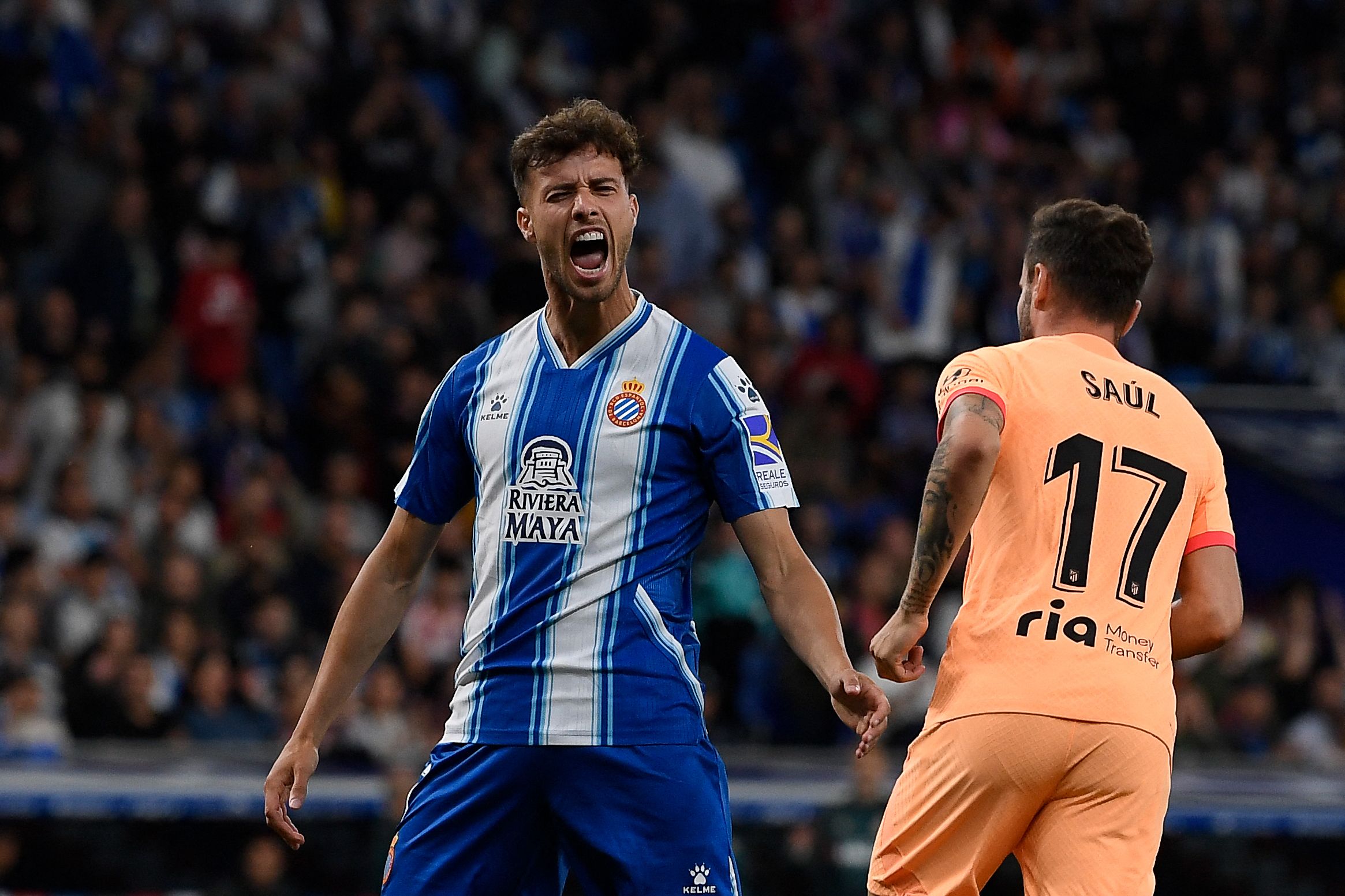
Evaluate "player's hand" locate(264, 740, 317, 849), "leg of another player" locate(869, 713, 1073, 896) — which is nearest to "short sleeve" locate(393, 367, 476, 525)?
"player's hand" locate(264, 740, 317, 849)

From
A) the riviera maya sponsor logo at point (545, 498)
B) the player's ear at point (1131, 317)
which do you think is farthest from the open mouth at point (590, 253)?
the player's ear at point (1131, 317)

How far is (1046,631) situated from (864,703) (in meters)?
0.52

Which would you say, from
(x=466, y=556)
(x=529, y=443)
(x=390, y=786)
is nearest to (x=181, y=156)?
(x=466, y=556)

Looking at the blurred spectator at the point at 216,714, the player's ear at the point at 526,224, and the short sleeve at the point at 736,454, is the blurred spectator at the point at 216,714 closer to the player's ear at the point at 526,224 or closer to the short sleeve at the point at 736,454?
the player's ear at the point at 526,224

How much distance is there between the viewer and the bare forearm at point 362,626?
518 centimetres

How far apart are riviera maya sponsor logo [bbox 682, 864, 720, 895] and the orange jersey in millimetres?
732

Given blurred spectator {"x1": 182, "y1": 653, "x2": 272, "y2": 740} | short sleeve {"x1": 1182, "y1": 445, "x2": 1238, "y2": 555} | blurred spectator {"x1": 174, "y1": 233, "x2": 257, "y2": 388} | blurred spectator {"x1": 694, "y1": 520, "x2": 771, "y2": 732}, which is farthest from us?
blurred spectator {"x1": 174, "y1": 233, "x2": 257, "y2": 388}

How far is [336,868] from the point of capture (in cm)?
1061

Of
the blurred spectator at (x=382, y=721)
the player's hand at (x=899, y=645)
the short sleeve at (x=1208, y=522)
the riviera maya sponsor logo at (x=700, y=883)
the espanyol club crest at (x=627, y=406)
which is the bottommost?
the blurred spectator at (x=382, y=721)

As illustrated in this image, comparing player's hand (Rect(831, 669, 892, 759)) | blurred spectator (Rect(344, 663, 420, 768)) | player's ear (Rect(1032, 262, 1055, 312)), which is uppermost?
player's ear (Rect(1032, 262, 1055, 312))

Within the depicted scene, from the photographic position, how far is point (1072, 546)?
4.82m

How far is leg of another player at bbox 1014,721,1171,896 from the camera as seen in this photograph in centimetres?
472

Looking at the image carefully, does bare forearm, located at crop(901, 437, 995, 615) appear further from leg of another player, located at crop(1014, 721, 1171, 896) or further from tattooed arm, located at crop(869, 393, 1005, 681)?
leg of another player, located at crop(1014, 721, 1171, 896)

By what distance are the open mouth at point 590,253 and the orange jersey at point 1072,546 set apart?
944mm
